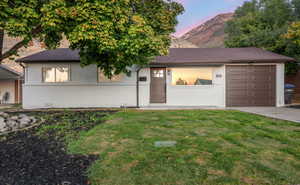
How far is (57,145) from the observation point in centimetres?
412

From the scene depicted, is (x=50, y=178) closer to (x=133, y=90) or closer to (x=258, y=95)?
(x=133, y=90)

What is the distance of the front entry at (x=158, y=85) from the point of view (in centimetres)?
1128

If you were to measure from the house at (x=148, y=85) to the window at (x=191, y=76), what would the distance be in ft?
2.47

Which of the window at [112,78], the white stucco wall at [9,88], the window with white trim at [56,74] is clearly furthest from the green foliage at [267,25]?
the white stucco wall at [9,88]

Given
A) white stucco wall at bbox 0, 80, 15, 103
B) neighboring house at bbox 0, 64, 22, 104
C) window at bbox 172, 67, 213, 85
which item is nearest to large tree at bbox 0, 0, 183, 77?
window at bbox 172, 67, 213, 85

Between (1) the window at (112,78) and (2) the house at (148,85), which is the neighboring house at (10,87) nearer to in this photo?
(2) the house at (148,85)

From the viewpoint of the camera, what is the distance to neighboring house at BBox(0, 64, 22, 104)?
1454 cm

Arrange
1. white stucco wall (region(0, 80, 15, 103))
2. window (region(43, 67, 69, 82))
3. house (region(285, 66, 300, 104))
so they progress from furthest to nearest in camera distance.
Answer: white stucco wall (region(0, 80, 15, 103)), house (region(285, 66, 300, 104)), window (region(43, 67, 69, 82))

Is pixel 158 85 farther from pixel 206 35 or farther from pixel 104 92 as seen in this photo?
pixel 206 35

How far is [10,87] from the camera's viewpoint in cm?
1498

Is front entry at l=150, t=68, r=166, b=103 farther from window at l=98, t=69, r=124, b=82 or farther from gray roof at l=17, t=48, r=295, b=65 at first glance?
window at l=98, t=69, r=124, b=82

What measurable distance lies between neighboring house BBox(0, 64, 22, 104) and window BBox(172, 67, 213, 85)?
1273 cm

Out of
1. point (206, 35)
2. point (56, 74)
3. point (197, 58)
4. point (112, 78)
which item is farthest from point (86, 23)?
point (206, 35)

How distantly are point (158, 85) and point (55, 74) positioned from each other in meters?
6.35
